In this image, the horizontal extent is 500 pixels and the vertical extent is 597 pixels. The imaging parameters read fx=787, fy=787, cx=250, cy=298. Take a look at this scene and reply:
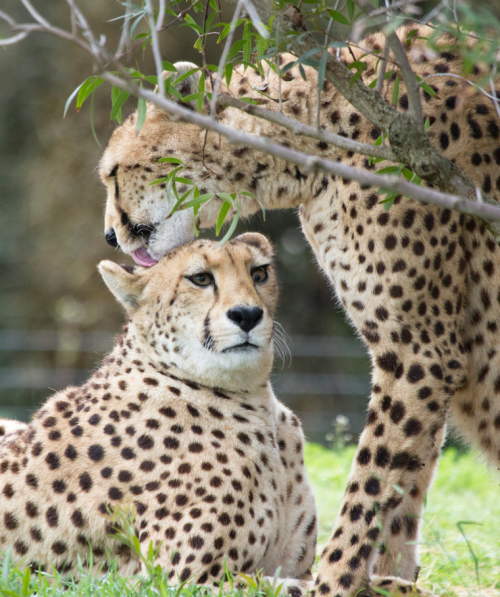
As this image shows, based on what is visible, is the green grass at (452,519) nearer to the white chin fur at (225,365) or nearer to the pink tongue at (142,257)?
the white chin fur at (225,365)

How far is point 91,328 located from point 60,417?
598 cm

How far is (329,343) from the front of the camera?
8.20 metres

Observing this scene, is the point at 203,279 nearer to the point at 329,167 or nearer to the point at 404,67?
the point at 404,67

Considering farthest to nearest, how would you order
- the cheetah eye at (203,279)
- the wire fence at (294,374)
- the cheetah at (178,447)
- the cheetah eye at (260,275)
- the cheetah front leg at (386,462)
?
the wire fence at (294,374), the cheetah eye at (260,275), the cheetah eye at (203,279), the cheetah at (178,447), the cheetah front leg at (386,462)

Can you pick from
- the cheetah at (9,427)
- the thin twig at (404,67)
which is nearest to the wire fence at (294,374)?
the cheetah at (9,427)

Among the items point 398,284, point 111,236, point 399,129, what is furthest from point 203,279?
point 399,129

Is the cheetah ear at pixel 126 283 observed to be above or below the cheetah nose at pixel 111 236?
below

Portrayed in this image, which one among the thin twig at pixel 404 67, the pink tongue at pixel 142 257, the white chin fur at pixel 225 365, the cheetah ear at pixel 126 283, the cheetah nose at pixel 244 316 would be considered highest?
the thin twig at pixel 404 67

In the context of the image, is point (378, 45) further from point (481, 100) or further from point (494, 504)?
point (494, 504)

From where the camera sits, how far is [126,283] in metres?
2.63

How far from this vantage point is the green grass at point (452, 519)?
Result: 101 inches

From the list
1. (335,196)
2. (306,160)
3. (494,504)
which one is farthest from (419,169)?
(494,504)

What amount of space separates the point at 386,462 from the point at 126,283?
1.05 metres

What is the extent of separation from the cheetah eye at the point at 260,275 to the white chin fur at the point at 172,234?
0.89ft
